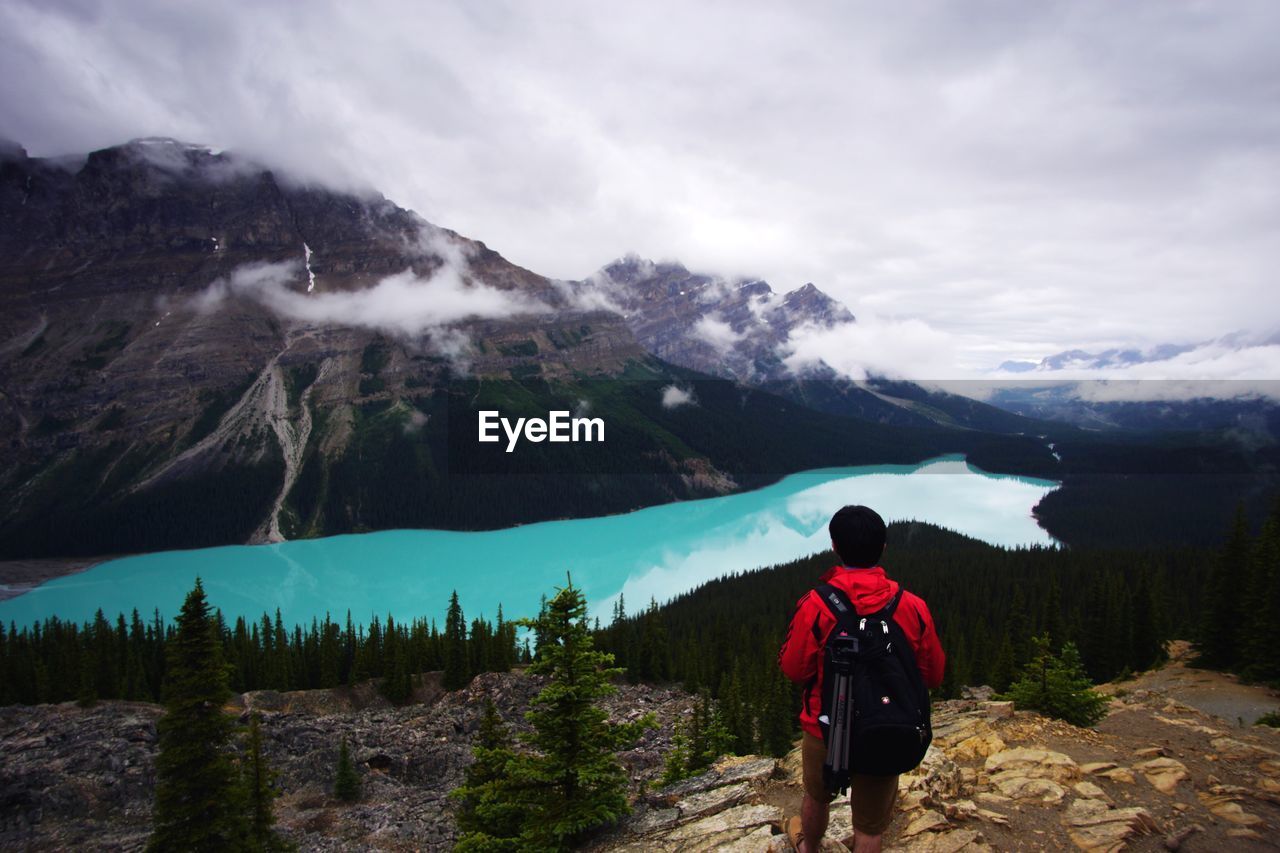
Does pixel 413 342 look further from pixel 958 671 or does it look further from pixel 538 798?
pixel 538 798

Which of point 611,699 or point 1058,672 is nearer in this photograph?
point 1058,672

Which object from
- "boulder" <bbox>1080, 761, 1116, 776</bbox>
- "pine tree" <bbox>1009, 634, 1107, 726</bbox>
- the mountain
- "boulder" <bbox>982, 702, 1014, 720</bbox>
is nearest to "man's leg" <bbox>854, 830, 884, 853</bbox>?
"boulder" <bbox>1080, 761, 1116, 776</bbox>

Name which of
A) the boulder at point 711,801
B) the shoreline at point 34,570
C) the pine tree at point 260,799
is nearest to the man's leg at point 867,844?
the boulder at point 711,801

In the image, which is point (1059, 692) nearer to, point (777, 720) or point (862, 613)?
point (862, 613)

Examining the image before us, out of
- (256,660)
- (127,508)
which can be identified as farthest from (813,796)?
(127,508)

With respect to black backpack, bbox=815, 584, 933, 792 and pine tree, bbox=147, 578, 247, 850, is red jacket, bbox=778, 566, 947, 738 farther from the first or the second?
pine tree, bbox=147, 578, 247, 850

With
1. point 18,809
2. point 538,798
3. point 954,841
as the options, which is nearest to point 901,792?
point 954,841
